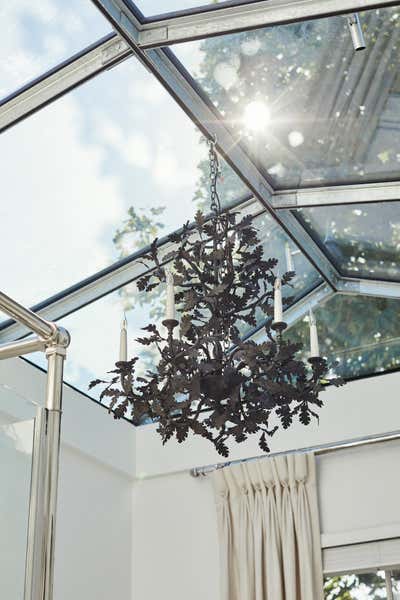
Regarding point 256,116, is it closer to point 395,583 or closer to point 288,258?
point 288,258

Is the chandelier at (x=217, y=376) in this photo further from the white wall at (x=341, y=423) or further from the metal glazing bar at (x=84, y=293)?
the white wall at (x=341, y=423)

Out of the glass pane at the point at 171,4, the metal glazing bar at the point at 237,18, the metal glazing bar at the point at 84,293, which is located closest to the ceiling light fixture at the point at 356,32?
the metal glazing bar at the point at 237,18

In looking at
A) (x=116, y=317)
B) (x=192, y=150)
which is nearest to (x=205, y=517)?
(x=116, y=317)

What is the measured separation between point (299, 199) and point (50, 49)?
4.54ft

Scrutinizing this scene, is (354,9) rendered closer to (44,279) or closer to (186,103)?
(186,103)

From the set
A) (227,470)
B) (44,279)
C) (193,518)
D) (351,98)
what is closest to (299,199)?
(351,98)

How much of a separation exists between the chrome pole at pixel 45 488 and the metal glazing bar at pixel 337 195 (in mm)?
1858

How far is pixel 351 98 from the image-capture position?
3.45 metres

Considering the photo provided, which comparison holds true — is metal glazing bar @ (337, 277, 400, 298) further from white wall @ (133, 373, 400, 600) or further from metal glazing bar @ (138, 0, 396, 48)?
metal glazing bar @ (138, 0, 396, 48)

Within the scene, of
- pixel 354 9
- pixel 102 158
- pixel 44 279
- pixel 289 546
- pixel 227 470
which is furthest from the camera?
pixel 227 470

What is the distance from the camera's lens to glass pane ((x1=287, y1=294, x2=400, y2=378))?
490 cm

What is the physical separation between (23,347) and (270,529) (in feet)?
8.86

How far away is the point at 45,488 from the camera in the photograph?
239 cm

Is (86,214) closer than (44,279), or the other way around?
(86,214)
